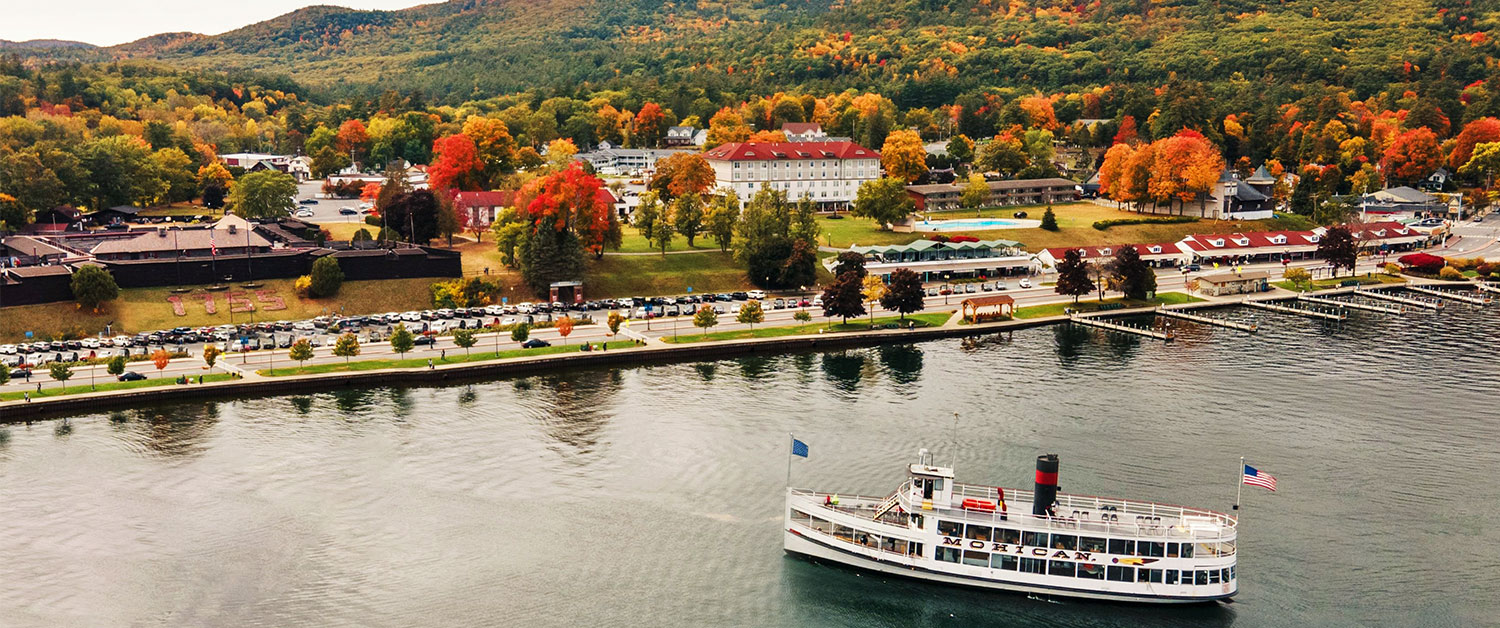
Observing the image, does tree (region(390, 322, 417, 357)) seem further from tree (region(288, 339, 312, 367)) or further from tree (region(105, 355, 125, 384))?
tree (region(105, 355, 125, 384))

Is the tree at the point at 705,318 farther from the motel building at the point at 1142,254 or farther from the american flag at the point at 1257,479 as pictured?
the american flag at the point at 1257,479

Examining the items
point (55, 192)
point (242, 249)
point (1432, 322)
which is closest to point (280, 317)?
point (242, 249)

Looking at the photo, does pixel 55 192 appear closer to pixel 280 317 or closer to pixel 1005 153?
pixel 280 317

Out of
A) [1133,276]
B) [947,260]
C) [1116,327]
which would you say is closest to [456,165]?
[947,260]

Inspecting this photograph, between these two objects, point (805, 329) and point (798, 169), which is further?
point (798, 169)

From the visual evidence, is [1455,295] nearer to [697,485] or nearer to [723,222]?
[723,222]

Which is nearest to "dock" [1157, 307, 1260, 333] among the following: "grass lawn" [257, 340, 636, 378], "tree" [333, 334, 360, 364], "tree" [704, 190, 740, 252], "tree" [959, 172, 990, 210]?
"tree" [704, 190, 740, 252]

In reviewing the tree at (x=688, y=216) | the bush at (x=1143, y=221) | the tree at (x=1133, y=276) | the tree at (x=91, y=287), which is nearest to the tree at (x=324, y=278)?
the tree at (x=91, y=287)
